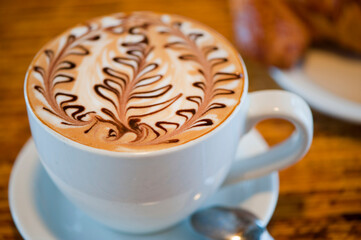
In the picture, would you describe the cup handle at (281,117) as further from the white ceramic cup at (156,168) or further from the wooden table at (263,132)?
the wooden table at (263,132)

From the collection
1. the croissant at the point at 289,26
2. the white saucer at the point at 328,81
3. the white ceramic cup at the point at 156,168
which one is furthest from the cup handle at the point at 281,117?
the croissant at the point at 289,26

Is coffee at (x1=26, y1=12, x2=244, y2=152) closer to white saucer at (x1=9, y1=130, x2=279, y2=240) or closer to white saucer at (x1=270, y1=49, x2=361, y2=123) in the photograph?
white saucer at (x1=9, y1=130, x2=279, y2=240)

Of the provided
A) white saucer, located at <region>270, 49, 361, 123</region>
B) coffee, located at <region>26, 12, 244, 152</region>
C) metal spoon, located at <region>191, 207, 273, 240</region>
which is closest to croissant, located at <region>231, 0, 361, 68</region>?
white saucer, located at <region>270, 49, 361, 123</region>

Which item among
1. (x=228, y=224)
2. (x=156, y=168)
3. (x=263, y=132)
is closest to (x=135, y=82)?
(x=156, y=168)

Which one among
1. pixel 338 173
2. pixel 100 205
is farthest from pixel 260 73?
pixel 100 205

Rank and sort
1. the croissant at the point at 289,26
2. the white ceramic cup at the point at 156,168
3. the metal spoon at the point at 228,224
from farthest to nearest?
the croissant at the point at 289,26 < the metal spoon at the point at 228,224 < the white ceramic cup at the point at 156,168

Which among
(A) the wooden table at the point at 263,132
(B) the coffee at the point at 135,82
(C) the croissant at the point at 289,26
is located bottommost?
(A) the wooden table at the point at 263,132

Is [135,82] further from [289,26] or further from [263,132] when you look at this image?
[289,26]

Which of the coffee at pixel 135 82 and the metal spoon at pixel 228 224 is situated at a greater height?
the coffee at pixel 135 82

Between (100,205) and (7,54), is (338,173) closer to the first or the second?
(100,205)

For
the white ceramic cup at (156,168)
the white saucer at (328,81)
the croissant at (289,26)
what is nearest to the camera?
the white ceramic cup at (156,168)
